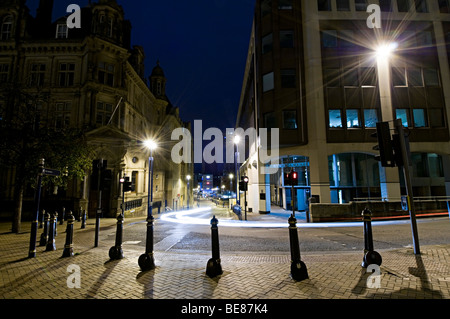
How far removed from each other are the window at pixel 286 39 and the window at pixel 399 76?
Result: 10940 millimetres

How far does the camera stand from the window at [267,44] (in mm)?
23494

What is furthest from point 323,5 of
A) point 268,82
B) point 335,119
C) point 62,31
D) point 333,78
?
point 62,31

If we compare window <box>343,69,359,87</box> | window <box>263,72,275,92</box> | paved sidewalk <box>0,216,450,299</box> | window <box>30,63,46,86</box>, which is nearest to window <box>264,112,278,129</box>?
window <box>263,72,275,92</box>

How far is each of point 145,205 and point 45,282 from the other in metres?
23.4

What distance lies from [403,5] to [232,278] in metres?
33.6

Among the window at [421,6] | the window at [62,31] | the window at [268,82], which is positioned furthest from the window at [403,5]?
the window at [62,31]

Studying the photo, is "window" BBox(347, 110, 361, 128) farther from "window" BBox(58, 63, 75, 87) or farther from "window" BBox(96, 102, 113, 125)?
"window" BBox(58, 63, 75, 87)

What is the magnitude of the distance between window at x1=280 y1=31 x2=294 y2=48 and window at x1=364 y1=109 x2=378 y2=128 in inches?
398

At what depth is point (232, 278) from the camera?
476cm

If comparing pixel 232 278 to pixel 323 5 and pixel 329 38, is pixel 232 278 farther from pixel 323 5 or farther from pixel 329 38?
pixel 323 5

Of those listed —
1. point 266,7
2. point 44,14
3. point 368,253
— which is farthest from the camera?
point 44,14
